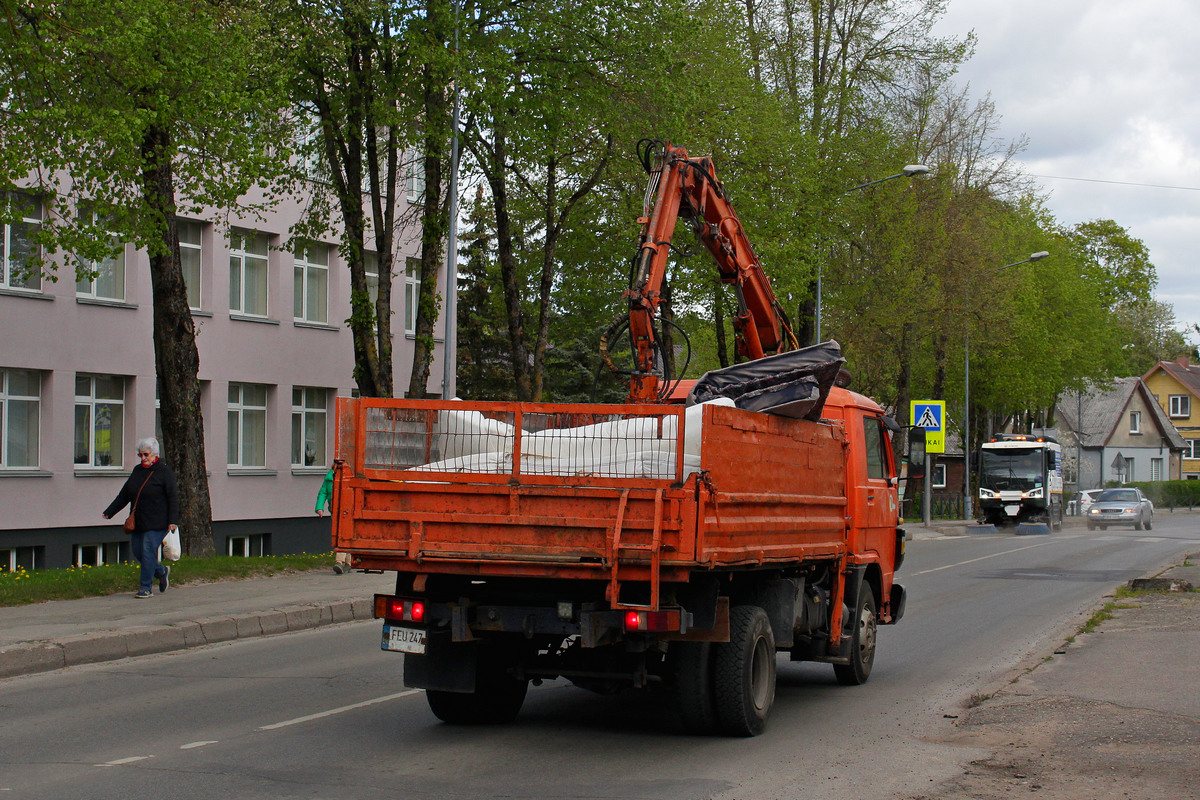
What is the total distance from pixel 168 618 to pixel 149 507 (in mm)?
1783

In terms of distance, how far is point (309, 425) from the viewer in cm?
3269

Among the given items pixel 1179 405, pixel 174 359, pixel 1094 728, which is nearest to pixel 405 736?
pixel 1094 728

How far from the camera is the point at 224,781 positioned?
6.61 m

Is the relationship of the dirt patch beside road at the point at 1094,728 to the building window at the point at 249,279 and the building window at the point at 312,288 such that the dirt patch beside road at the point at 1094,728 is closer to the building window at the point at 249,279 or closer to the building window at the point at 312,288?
the building window at the point at 249,279

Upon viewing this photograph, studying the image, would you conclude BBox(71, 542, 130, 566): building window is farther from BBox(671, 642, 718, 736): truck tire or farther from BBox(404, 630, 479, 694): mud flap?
BBox(671, 642, 718, 736): truck tire

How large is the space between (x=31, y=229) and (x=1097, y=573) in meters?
21.1

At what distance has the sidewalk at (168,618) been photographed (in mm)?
11125

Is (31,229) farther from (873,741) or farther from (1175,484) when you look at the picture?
(1175,484)

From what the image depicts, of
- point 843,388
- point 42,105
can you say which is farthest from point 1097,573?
point 42,105

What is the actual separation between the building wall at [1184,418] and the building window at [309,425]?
7693cm

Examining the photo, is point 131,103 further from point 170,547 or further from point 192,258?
point 192,258

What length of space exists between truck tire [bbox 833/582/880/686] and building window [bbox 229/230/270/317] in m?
22.1

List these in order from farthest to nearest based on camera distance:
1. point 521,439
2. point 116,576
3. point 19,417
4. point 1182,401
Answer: point 1182,401 → point 19,417 → point 116,576 → point 521,439

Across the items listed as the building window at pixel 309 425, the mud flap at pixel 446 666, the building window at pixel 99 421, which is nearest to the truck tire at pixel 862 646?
the mud flap at pixel 446 666
